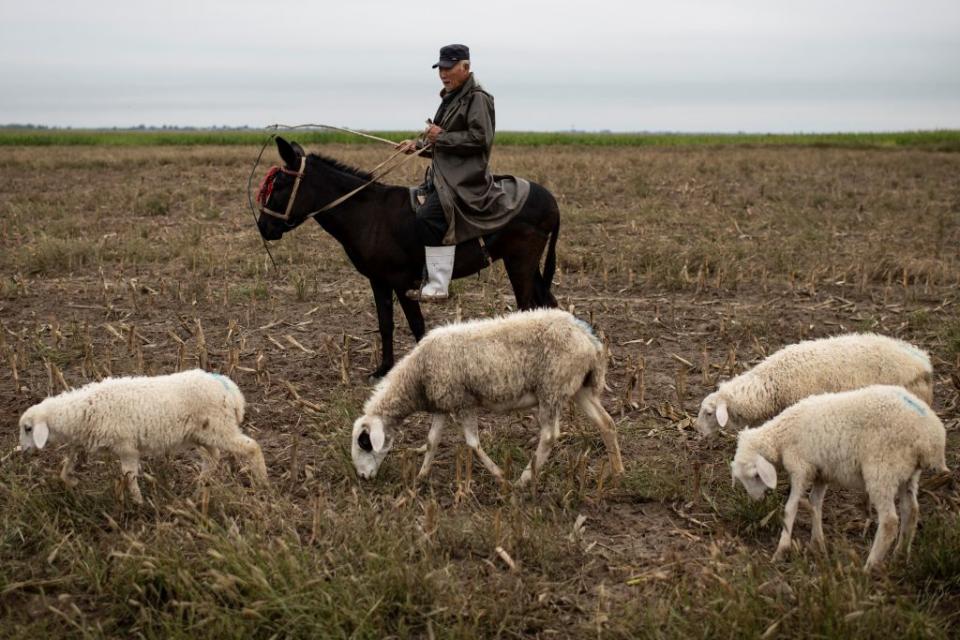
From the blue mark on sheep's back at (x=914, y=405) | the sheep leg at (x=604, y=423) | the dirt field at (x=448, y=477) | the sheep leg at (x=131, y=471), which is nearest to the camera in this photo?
the dirt field at (x=448, y=477)

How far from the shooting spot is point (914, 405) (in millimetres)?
5020

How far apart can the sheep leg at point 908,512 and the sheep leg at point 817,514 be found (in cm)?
41

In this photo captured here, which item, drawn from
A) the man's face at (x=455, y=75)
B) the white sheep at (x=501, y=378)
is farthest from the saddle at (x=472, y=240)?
the white sheep at (x=501, y=378)

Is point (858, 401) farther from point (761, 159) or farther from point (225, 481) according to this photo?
point (761, 159)

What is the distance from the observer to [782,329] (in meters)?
9.73

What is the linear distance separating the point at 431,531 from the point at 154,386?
237 centimetres

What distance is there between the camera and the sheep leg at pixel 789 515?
5.12m

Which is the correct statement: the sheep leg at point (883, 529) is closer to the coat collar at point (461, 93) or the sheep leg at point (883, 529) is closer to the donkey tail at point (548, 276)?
the donkey tail at point (548, 276)

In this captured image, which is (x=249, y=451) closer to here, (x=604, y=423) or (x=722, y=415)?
(x=604, y=423)

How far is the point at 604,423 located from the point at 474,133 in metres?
3.19

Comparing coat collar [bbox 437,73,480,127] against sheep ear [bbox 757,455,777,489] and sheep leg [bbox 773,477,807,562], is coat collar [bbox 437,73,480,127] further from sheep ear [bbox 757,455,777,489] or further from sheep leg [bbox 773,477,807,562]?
sheep leg [bbox 773,477,807,562]

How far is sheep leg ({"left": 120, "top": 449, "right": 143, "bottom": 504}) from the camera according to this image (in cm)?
561

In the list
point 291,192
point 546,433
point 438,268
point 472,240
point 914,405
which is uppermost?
point 291,192

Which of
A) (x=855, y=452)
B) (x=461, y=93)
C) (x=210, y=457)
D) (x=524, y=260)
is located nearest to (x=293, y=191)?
(x=461, y=93)
